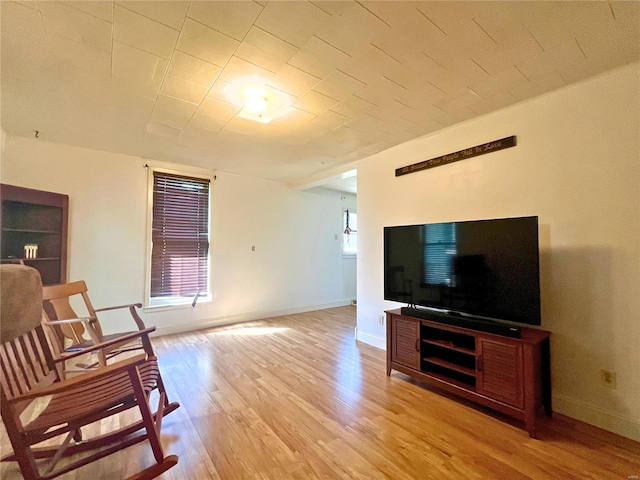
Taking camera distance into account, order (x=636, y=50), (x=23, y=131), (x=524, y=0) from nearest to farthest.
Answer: (x=524, y=0) → (x=636, y=50) → (x=23, y=131)

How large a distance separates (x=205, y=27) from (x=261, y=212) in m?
3.59

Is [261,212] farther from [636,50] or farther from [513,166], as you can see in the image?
[636,50]

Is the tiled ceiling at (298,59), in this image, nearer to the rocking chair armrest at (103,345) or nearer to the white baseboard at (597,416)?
the rocking chair armrest at (103,345)

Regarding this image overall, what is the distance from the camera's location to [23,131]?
2.96m

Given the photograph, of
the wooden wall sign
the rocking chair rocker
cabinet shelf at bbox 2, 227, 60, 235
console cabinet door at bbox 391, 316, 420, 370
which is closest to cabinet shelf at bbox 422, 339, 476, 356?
console cabinet door at bbox 391, 316, 420, 370

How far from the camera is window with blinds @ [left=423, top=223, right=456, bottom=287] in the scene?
7.82 ft

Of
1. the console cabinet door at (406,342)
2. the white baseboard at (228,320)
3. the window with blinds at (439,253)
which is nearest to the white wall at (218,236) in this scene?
the white baseboard at (228,320)

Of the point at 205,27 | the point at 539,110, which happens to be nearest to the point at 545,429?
the point at 539,110

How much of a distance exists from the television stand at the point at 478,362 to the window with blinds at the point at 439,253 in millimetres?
348

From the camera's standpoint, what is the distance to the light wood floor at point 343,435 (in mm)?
1515

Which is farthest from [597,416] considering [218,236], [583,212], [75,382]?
[218,236]

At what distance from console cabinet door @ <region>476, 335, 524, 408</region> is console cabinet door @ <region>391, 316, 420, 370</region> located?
0.52 m

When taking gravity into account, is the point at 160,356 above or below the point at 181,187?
below

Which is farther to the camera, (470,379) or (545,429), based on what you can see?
(470,379)
